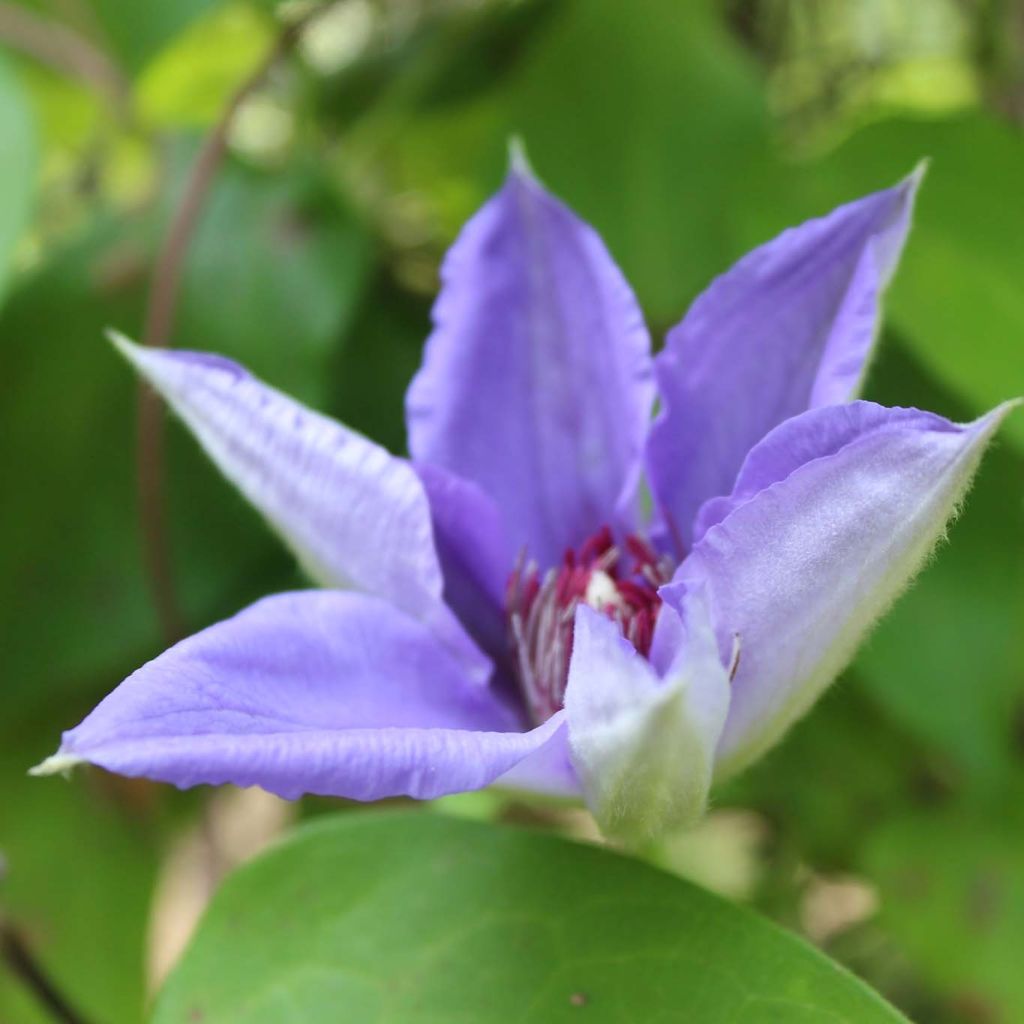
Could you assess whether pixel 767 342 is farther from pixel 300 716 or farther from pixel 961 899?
pixel 961 899

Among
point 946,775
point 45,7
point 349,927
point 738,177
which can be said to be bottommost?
point 946,775

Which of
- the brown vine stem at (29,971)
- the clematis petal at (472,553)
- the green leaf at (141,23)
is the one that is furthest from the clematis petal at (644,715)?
the green leaf at (141,23)

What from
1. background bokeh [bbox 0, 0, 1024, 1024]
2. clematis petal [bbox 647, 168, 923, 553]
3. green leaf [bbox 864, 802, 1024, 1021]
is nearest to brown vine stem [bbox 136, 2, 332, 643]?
background bokeh [bbox 0, 0, 1024, 1024]

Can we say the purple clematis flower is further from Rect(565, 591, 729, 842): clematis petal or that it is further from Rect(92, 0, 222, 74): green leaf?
Rect(92, 0, 222, 74): green leaf

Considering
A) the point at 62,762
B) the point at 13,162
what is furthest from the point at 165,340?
the point at 62,762

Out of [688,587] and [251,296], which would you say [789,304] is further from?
[251,296]

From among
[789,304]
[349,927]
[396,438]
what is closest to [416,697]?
[349,927]
